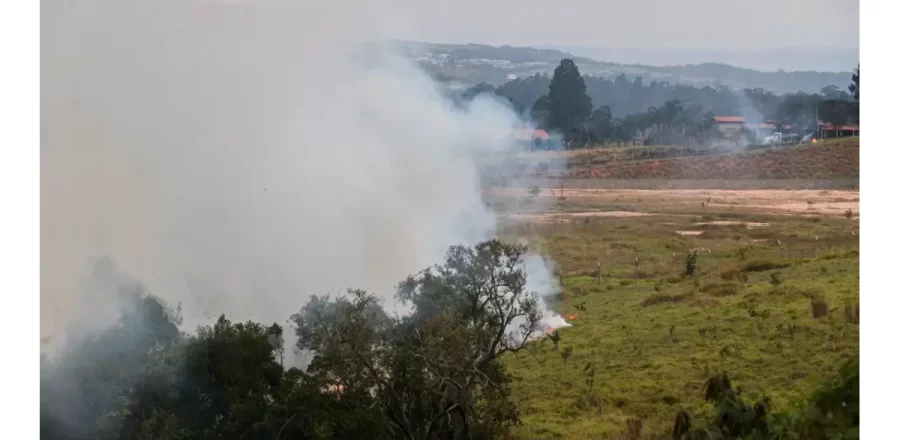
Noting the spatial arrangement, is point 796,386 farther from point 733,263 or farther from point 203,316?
point 203,316

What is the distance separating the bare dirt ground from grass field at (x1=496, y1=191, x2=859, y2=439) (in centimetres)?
2

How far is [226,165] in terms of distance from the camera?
7.27 metres

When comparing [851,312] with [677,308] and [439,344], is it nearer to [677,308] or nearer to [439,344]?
[677,308]

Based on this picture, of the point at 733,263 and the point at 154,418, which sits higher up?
the point at 733,263

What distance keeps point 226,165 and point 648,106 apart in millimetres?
3150

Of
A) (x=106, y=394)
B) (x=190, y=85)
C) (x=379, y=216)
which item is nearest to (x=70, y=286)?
(x=106, y=394)

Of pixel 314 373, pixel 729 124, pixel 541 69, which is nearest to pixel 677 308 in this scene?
pixel 729 124

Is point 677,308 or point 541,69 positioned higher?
point 541,69

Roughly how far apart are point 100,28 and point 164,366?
98.6 inches

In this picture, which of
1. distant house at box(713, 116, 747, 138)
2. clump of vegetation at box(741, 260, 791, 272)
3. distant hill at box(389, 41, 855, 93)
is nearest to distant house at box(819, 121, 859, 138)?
distant hill at box(389, 41, 855, 93)

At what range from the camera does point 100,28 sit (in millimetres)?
7180

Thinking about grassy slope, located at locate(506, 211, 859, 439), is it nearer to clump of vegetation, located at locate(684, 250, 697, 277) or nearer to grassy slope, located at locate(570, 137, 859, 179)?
clump of vegetation, located at locate(684, 250, 697, 277)

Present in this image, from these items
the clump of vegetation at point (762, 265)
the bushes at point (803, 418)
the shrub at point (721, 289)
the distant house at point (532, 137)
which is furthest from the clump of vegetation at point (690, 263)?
the bushes at point (803, 418)

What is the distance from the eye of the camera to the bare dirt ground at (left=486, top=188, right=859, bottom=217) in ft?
23.8
